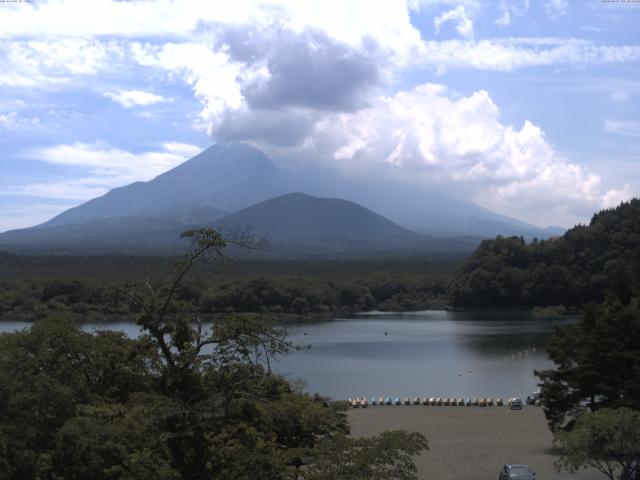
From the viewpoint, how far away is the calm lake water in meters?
30.2

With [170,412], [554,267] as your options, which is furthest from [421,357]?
[170,412]

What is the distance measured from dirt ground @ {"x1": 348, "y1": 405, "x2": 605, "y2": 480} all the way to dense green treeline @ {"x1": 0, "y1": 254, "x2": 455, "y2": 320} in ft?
92.4

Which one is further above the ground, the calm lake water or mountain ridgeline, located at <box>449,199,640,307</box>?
mountain ridgeline, located at <box>449,199,640,307</box>

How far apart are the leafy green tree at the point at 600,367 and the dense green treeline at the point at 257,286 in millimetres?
→ 34188

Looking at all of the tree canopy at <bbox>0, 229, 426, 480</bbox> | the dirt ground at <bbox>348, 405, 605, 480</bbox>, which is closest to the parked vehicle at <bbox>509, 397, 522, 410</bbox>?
the dirt ground at <bbox>348, 405, 605, 480</bbox>

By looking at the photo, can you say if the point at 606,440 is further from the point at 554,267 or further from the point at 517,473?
the point at 554,267

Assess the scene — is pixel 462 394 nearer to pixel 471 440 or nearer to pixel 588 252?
pixel 471 440

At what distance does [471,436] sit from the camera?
19.4 m

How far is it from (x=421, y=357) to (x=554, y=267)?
103 feet

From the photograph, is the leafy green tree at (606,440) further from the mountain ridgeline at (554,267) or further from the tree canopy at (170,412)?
the mountain ridgeline at (554,267)

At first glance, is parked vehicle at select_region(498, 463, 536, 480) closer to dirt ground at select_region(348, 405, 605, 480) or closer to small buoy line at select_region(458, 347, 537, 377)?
dirt ground at select_region(348, 405, 605, 480)

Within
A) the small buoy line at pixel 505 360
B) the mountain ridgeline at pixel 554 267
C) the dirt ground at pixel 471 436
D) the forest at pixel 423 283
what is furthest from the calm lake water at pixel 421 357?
the mountain ridgeline at pixel 554 267

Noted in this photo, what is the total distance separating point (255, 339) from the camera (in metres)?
6.82

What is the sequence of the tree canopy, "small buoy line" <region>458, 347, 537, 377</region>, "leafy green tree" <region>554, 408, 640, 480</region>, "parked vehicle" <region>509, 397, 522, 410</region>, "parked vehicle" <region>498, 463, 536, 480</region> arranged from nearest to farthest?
1. the tree canopy
2. "leafy green tree" <region>554, 408, 640, 480</region>
3. "parked vehicle" <region>498, 463, 536, 480</region>
4. "parked vehicle" <region>509, 397, 522, 410</region>
5. "small buoy line" <region>458, 347, 537, 377</region>
